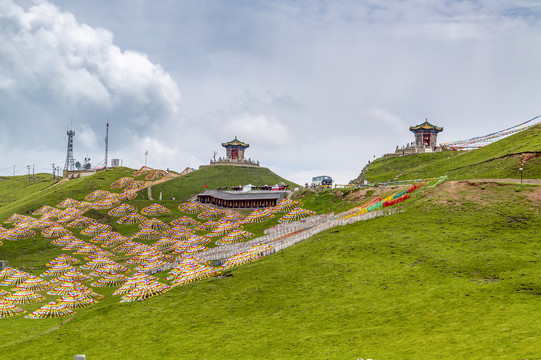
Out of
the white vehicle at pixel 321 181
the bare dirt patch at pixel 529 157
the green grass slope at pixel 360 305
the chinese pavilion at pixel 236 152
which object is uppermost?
the chinese pavilion at pixel 236 152

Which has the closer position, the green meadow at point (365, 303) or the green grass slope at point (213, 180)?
the green meadow at point (365, 303)

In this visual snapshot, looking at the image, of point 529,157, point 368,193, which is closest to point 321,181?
point 368,193

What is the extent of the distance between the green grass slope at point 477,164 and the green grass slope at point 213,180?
3955 cm

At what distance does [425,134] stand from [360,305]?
133m

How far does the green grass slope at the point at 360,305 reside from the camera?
33.1 metres

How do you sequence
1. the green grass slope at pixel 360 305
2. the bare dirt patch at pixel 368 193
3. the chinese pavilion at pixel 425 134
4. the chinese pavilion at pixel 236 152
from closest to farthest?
the green grass slope at pixel 360 305 → the bare dirt patch at pixel 368 193 → the chinese pavilion at pixel 425 134 → the chinese pavilion at pixel 236 152

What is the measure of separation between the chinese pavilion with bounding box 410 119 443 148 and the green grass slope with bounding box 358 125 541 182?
45.9ft

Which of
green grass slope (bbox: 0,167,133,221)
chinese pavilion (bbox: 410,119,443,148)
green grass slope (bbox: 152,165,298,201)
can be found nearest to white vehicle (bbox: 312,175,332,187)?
green grass slope (bbox: 152,165,298,201)

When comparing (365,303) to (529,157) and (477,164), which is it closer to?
(529,157)

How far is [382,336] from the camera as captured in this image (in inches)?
1345

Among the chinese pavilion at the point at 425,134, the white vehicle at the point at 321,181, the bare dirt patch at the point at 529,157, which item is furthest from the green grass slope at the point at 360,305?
the chinese pavilion at the point at 425,134

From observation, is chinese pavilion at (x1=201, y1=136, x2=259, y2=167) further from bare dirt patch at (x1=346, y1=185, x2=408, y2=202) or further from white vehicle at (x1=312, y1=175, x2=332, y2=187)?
bare dirt patch at (x1=346, y1=185, x2=408, y2=202)

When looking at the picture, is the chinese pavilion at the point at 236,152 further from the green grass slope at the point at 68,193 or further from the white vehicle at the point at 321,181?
the white vehicle at the point at 321,181

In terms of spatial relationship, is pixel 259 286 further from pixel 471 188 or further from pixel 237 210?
pixel 237 210
